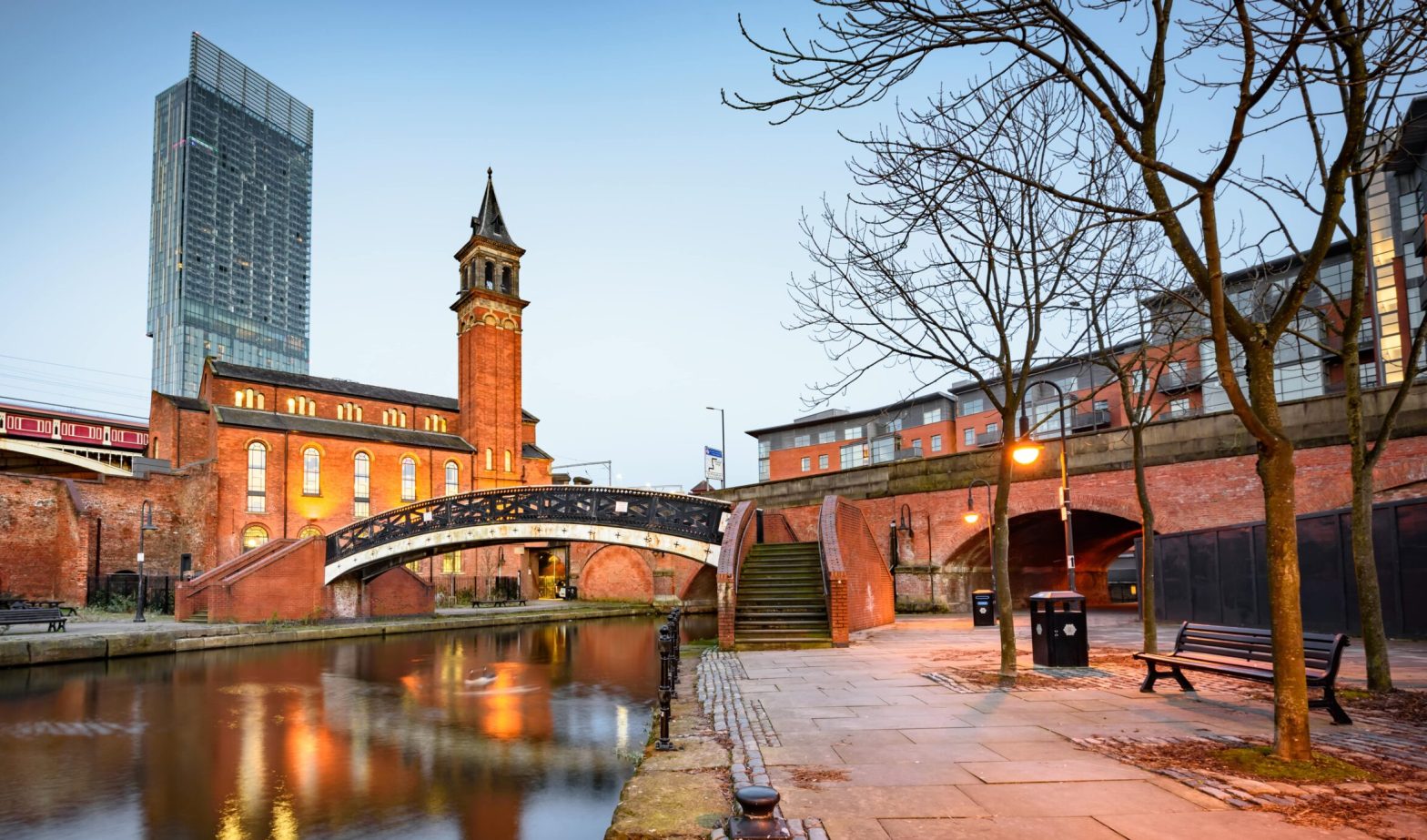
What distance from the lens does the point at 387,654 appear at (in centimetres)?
1948

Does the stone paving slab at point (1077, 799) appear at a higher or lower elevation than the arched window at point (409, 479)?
lower

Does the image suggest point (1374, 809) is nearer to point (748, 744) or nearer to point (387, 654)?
point (748, 744)

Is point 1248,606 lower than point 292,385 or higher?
lower

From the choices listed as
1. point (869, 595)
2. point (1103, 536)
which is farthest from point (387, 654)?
point (1103, 536)

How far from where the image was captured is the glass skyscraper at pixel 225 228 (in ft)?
433

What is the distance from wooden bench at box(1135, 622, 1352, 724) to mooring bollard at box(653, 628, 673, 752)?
4.71 metres

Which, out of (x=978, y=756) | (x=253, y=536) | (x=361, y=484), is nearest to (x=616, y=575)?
(x=361, y=484)

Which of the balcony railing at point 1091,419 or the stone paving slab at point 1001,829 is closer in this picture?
the stone paving slab at point 1001,829

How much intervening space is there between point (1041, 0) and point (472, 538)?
23.0 meters

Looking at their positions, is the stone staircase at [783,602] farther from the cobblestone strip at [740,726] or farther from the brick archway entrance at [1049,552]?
the brick archway entrance at [1049,552]

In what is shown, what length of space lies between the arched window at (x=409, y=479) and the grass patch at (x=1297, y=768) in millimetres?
42872

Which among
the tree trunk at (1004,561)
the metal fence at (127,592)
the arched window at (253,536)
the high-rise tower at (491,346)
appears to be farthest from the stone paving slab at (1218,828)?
the high-rise tower at (491,346)

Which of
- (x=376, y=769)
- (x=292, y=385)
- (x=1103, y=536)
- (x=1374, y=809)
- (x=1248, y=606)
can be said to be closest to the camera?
(x=1374, y=809)

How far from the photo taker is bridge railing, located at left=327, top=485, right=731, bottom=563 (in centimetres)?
2088
